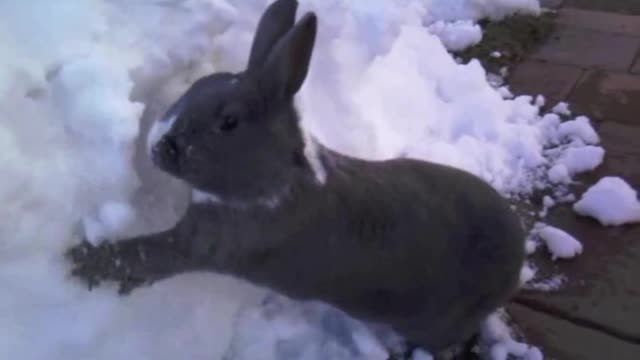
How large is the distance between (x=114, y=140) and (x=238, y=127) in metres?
0.25

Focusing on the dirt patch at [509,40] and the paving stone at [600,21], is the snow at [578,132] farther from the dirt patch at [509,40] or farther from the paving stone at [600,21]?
the paving stone at [600,21]

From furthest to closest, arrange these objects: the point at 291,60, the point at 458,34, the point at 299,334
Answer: the point at 458,34 < the point at 299,334 < the point at 291,60

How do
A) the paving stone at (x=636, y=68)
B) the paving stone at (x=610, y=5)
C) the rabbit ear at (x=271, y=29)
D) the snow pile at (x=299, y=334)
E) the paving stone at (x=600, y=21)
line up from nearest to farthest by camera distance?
the rabbit ear at (x=271, y=29) → the snow pile at (x=299, y=334) → the paving stone at (x=636, y=68) → the paving stone at (x=600, y=21) → the paving stone at (x=610, y=5)

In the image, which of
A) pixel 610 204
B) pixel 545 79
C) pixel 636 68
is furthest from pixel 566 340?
pixel 636 68

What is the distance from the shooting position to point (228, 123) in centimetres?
150

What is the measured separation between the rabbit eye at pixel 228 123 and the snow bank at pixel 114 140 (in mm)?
168

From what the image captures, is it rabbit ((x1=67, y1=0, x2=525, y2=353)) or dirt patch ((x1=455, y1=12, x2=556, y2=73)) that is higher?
rabbit ((x1=67, y1=0, x2=525, y2=353))

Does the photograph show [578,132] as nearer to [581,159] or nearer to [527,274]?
[581,159]

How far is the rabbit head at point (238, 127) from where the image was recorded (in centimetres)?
149

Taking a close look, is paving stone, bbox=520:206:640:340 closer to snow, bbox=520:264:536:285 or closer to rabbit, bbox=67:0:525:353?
snow, bbox=520:264:536:285

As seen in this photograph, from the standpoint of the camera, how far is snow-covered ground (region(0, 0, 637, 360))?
5.26 ft

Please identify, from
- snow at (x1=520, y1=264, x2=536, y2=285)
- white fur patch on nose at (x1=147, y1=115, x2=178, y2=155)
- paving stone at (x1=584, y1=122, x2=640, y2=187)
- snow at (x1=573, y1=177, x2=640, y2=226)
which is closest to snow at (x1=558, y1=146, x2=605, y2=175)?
paving stone at (x1=584, y1=122, x2=640, y2=187)

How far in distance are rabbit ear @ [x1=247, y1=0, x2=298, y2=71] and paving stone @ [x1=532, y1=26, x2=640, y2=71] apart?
5.74 ft

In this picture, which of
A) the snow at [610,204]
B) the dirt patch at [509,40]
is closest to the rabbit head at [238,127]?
the snow at [610,204]
